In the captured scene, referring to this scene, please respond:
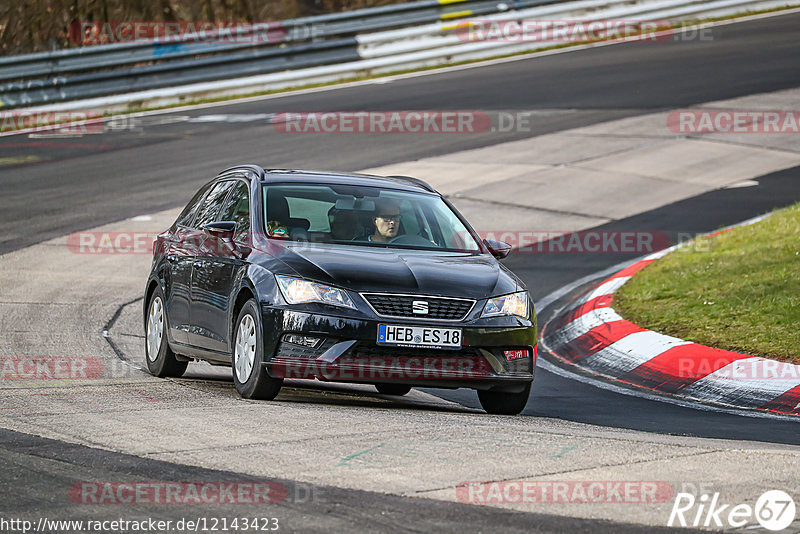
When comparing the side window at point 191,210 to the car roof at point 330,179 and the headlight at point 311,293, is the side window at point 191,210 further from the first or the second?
the headlight at point 311,293

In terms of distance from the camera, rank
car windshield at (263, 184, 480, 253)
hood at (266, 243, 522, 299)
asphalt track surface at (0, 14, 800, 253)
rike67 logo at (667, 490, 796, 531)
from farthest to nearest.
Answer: asphalt track surface at (0, 14, 800, 253)
car windshield at (263, 184, 480, 253)
hood at (266, 243, 522, 299)
rike67 logo at (667, 490, 796, 531)

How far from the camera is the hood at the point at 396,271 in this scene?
8.27m

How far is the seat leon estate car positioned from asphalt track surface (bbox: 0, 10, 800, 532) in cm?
81

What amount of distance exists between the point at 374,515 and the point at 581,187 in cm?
1360

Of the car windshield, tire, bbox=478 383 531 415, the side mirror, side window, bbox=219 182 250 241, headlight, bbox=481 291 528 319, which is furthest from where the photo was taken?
the side mirror

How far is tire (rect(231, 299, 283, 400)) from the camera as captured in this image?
830 cm

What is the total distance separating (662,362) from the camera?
10.3m

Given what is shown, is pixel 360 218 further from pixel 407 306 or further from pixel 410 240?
pixel 407 306

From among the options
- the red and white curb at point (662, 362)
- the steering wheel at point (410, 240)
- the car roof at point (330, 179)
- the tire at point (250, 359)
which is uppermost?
the car roof at point (330, 179)

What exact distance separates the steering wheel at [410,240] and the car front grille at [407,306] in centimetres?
105

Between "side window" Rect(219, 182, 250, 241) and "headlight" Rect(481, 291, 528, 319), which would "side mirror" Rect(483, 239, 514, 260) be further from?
"side window" Rect(219, 182, 250, 241)

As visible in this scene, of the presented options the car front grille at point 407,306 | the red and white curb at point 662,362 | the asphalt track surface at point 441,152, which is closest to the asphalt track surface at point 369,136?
the asphalt track surface at point 441,152

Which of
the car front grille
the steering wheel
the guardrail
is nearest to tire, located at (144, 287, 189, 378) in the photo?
the steering wheel

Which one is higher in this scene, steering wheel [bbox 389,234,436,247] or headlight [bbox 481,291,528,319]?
steering wheel [bbox 389,234,436,247]
